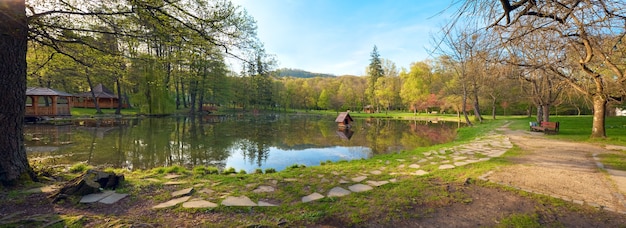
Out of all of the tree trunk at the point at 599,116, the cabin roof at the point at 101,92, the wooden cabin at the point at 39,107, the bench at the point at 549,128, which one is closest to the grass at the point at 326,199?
the tree trunk at the point at 599,116

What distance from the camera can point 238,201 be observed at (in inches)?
126

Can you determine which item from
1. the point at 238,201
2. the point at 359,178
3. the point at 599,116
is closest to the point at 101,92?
the point at 238,201

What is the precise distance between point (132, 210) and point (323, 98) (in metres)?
47.6

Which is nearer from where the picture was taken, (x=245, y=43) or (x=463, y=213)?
(x=463, y=213)

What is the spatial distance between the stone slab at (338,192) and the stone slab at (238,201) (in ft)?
3.58

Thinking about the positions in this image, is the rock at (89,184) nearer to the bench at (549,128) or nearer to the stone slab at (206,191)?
the stone slab at (206,191)

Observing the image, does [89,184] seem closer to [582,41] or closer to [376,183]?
[376,183]

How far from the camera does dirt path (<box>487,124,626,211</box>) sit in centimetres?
345

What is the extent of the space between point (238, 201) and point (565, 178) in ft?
17.5

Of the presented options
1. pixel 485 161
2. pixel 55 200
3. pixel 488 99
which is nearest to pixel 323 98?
pixel 488 99

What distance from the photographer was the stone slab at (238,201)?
3080 millimetres

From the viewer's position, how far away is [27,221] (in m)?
2.47

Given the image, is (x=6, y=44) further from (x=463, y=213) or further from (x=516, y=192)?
(x=516, y=192)

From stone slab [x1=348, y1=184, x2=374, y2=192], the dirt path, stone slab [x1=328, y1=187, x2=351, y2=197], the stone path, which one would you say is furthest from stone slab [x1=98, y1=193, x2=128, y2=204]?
the dirt path
